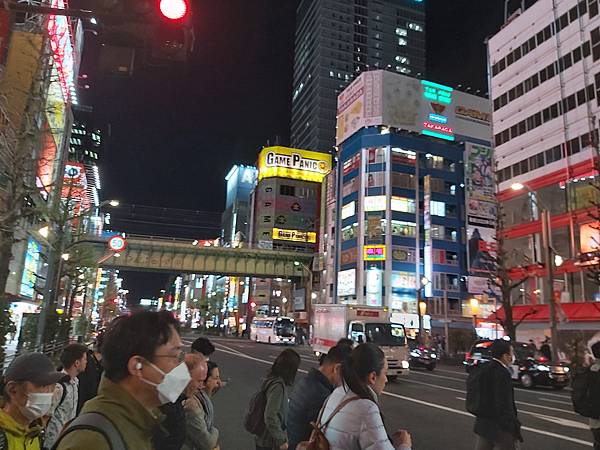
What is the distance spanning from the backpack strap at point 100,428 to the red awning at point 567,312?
94.1ft

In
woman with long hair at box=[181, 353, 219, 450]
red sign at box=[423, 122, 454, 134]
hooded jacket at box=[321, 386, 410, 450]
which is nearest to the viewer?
hooded jacket at box=[321, 386, 410, 450]

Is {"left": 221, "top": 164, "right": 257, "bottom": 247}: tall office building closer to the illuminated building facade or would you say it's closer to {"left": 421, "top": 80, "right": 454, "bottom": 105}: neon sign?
the illuminated building facade

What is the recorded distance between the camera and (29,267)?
33500 mm

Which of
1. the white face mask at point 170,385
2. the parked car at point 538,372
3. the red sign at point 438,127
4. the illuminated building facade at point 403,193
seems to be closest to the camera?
the white face mask at point 170,385

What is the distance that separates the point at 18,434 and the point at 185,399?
3.47ft

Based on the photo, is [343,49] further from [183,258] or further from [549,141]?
[549,141]

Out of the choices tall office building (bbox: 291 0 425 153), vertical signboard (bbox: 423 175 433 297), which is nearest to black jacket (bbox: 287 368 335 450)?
vertical signboard (bbox: 423 175 433 297)

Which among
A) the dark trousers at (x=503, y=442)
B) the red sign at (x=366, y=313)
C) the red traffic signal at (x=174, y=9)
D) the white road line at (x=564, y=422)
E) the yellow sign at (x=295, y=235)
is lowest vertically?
the white road line at (x=564, y=422)

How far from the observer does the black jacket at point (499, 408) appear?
520cm

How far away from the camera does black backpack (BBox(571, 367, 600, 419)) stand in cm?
512

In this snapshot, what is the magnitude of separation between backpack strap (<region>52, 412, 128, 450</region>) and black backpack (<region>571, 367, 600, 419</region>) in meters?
5.29

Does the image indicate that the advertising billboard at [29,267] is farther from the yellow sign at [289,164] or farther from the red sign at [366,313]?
the yellow sign at [289,164]

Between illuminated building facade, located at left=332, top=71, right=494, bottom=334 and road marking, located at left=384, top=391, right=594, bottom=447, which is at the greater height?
illuminated building facade, located at left=332, top=71, right=494, bottom=334

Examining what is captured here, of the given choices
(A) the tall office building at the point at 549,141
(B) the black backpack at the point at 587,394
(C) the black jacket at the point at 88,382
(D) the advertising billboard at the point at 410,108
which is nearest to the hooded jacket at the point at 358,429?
(B) the black backpack at the point at 587,394
